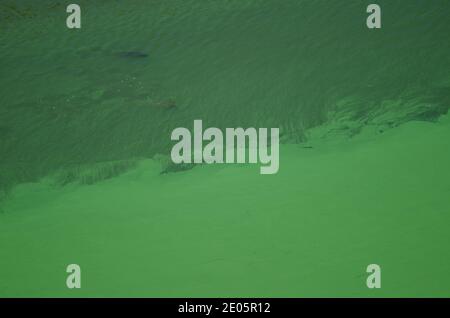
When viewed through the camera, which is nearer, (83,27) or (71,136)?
(71,136)

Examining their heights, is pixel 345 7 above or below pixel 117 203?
above

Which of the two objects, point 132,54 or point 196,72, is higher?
point 132,54

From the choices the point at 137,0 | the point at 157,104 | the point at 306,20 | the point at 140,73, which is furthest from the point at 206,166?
the point at 137,0

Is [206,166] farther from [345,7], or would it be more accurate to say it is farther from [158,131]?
[345,7]

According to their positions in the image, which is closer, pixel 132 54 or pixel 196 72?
pixel 196 72

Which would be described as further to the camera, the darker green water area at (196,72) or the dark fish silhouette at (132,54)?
the dark fish silhouette at (132,54)

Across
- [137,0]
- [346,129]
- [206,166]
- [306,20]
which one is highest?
[137,0]

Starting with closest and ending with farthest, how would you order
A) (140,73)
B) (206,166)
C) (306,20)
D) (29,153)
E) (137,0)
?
(206,166)
(29,153)
(140,73)
(306,20)
(137,0)

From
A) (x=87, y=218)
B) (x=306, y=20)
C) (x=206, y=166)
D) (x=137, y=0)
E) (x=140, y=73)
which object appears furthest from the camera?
(x=137, y=0)

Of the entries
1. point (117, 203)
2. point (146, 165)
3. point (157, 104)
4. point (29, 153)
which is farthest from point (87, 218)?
point (157, 104)

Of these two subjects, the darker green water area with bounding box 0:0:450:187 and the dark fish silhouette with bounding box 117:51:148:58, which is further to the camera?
the dark fish silhouette with bounding box 117:51:148:58
